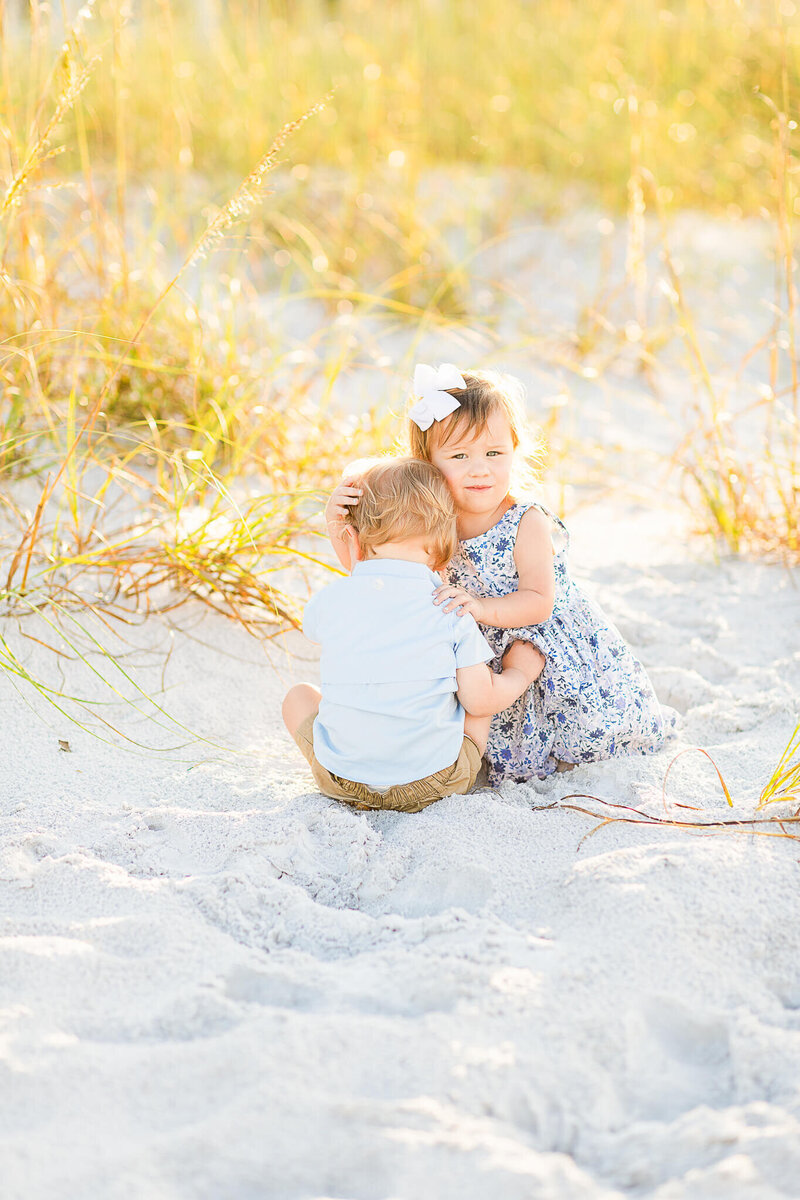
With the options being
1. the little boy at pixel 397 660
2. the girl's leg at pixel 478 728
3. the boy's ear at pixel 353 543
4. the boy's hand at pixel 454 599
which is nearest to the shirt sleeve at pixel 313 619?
the little boy at pixel 397 660

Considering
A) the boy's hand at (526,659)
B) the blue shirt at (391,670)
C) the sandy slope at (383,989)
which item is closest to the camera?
the sandy slope at (383,989)

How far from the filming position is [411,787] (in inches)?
78.8

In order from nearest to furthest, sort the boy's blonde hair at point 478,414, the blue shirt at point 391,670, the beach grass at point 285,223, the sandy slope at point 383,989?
the sandy slope at point 383,989
the blue shirt at point 391,670
the boy's blonde hair at point 478,414
the beach grass at point 285,223

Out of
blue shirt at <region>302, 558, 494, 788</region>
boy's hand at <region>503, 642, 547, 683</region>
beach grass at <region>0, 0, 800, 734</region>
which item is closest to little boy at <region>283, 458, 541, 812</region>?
blue shirt at <region>302, 558, 494, 788</region>

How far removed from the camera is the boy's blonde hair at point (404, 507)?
1.98m

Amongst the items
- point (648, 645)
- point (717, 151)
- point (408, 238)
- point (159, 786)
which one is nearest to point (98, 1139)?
point (159, 786)

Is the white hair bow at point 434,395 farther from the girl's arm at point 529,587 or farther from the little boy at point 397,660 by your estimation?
the girl's arm at point 529,587

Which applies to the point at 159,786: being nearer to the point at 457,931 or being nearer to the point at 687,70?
the point at 457,931

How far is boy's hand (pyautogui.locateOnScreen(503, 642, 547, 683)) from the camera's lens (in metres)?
2.16

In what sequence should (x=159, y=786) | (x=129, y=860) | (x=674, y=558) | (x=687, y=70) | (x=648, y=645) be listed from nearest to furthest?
(x=129, y=860) < (x=159, y=786) < (x=648, y=645) < (x=674, y=558) < (x=687, y=70)

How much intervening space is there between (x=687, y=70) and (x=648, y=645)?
4464mm

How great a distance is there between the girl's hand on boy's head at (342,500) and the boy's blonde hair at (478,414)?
0.17 m

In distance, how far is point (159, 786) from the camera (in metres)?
2.15

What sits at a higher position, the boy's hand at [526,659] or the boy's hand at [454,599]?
the boy's hand at [454,599]
